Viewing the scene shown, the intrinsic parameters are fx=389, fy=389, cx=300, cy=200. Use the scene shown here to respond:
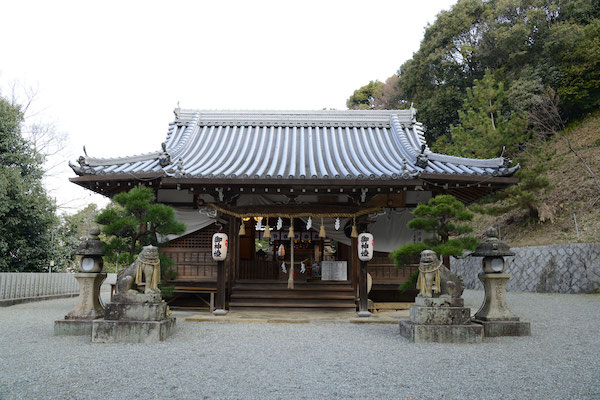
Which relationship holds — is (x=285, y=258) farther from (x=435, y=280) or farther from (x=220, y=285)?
(x=435, y=280)

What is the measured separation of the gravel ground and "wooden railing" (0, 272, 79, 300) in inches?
213

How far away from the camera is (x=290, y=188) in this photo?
28.6 ft

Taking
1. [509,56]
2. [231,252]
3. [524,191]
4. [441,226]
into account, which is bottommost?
[231,252]

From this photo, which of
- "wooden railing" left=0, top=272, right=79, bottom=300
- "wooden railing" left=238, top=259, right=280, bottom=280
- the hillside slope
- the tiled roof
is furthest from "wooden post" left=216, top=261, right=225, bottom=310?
the hillside slope

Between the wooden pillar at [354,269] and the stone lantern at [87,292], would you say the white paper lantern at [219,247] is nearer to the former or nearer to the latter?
the stone lantern at [87,292]

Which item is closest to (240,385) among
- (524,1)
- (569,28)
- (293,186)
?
(293,186)

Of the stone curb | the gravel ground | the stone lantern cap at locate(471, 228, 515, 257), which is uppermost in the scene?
the stone lantern cap at locate(471, 228, 515, 257)

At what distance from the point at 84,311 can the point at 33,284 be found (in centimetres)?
772

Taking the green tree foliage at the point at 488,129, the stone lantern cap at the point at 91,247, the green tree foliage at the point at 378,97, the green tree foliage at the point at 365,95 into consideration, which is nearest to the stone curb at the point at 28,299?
the stone lantern cap at the point at 91,247

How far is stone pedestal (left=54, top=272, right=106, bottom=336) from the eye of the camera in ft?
21.0

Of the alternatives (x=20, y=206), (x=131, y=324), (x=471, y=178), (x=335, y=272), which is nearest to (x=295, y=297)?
(x=335, y=272)

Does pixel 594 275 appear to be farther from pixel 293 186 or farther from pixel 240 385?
pixel 240 385

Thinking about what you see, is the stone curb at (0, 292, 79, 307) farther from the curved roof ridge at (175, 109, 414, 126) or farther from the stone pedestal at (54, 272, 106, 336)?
the curved roof ridge at (175, 109, 414, 126)

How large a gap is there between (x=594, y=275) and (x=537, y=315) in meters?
5.51
